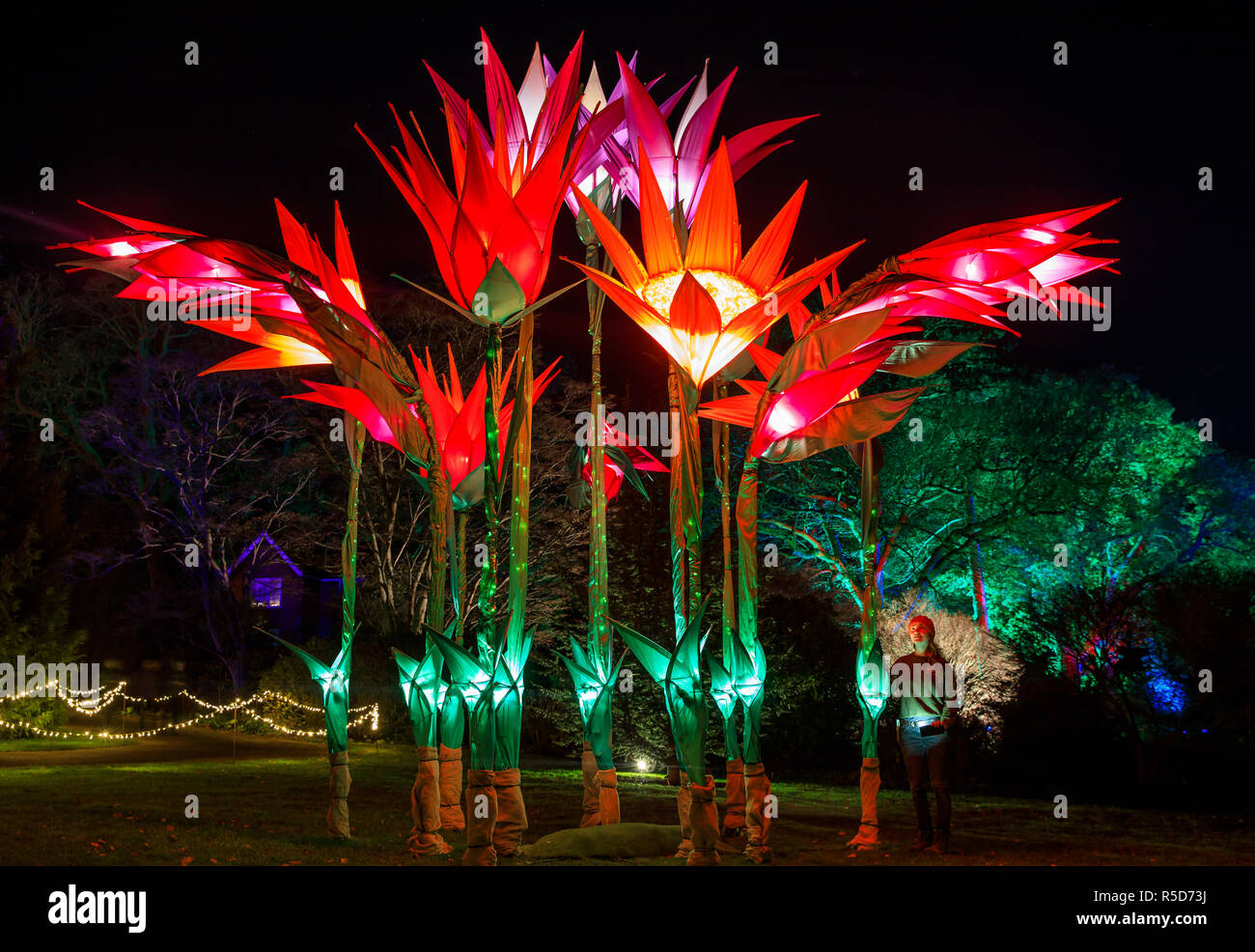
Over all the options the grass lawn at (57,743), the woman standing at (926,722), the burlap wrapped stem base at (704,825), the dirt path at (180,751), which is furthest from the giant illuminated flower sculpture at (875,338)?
the grass lawn at (57,743)

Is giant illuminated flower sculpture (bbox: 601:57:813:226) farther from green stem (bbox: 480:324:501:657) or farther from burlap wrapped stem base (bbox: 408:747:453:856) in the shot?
burlap wrapped stem base (bbox: 408:747:453:856)

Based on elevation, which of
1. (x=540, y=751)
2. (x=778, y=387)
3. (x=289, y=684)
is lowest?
(x=540, y=751)

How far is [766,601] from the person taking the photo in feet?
63.2

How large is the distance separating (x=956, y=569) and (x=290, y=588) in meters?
20.3

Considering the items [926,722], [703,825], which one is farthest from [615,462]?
[703,825]

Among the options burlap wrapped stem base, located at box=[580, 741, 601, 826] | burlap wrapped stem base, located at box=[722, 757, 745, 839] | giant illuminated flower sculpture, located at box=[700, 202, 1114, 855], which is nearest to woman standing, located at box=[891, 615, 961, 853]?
giant illuminated flower sculpture, located at box=[700, 202, 1114, 855]

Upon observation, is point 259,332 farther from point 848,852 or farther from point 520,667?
point 848,852

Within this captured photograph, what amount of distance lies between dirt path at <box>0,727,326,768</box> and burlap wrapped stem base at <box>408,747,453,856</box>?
10609mm

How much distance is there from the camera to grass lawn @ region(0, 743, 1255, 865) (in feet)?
24.7

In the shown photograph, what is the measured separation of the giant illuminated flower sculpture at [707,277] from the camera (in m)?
7.45

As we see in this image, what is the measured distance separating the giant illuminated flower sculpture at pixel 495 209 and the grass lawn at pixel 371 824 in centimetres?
391

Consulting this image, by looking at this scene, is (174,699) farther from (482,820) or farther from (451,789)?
(482,820)

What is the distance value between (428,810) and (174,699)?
1845cm

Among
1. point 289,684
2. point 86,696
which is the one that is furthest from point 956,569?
point 86,696
